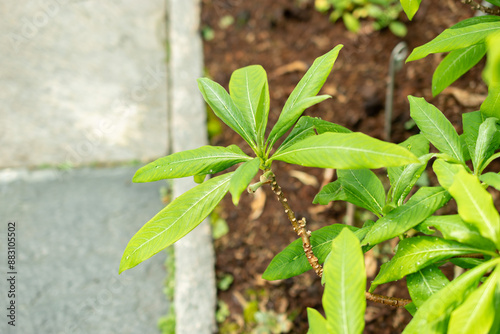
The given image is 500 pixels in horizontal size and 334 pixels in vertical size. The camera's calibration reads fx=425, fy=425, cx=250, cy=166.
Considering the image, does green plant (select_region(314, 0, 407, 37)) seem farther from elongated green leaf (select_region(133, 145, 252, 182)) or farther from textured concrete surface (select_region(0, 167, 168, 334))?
elongated green leaf (select_region(133, 145, 252, 182))

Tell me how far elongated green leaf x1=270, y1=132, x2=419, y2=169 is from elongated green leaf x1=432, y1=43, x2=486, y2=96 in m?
0.77

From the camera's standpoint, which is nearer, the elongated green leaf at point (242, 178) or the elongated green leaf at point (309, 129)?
the elongated green leaf at point (242, 178)

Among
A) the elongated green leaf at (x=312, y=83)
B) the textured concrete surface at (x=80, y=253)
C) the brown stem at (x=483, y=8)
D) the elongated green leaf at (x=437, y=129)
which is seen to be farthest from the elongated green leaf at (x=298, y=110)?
the textured concrete surface at (x=80, y=253)

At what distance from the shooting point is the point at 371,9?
11.5ft

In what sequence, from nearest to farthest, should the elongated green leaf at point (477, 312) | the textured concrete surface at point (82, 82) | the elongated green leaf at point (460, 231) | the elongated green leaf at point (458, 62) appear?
the elongated green leaf at point (477, 312)
the elongated green leaf at point (460, 231)
the elongated green leaf at point (458, 62)
the textured concrete surface at point (82, 82)

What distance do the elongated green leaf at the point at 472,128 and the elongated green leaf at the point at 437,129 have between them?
32mm

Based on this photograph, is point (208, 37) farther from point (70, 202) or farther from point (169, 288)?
point (169, 288)

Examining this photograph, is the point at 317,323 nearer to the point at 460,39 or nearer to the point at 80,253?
the point at 460,39

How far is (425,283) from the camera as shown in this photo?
3.80ft

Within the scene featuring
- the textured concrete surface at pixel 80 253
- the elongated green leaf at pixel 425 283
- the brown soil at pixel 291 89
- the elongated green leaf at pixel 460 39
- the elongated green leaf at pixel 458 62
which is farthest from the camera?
the textured concrete surface at pixel 80 253

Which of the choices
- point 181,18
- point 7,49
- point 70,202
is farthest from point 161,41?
point 70,202

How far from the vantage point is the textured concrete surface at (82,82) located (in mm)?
3434

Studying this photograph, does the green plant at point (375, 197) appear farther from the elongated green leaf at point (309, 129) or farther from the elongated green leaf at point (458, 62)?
the elongated green leaf at point (458, 62)

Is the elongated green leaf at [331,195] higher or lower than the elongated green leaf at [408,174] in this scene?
lower
